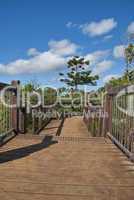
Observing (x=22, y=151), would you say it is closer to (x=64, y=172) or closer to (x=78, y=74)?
(x=64, y=172)

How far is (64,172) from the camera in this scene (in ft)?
10.9

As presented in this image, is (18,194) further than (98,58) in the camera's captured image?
No

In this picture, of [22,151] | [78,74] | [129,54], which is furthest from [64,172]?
[78,74]

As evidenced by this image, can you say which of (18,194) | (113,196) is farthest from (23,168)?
(113,196)

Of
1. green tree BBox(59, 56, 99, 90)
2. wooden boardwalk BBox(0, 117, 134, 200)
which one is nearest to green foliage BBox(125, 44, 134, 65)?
green tree BBox(59, 56, 99, 90)

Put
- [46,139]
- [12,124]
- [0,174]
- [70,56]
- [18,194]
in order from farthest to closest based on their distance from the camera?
[70,56] < [12,124] < [46,139] < [0,174] < [18,194]

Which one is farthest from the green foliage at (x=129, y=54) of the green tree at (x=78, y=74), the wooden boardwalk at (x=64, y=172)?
the wooden boardwalk at (x=64, y=172)

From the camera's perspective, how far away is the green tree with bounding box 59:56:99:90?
86.2 ft

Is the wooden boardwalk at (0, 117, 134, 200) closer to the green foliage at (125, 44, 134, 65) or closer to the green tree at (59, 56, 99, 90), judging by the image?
the green foliage at (125, 44, 134, 65)

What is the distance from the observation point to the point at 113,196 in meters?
2.62

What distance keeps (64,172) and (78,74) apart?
2316 centimetres

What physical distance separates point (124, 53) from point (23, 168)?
Answer: 687 inches

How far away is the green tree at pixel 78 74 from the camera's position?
26.3 m

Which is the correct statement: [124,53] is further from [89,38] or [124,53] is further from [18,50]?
[18,50]
